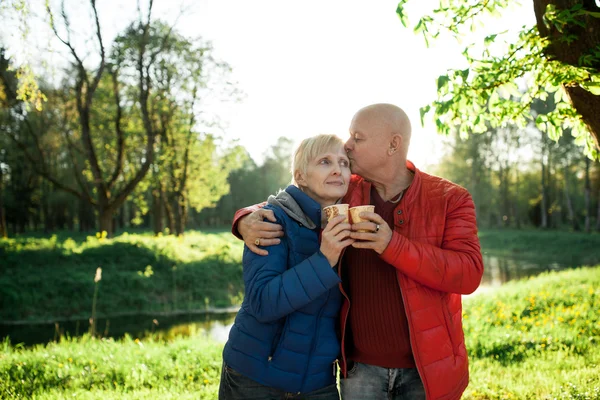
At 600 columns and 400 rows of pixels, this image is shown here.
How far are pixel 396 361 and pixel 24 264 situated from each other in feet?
55.5

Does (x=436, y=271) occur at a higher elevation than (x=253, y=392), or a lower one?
higher

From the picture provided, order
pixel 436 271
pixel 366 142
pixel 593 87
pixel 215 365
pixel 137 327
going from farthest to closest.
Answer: pixel 137 327 < pixel 215 365 < pixel 593 87 < pixel 366 142 < pixel 436 271

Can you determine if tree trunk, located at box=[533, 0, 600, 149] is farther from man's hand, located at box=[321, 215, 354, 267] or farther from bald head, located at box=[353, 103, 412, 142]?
man's hand, located at box=[321, 215, 354, 267]

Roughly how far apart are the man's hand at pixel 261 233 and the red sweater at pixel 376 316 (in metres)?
0.59

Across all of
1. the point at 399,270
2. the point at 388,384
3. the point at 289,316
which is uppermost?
the point at 399,270

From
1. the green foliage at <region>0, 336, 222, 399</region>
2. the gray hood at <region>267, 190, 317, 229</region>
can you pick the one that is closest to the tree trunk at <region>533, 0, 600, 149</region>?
the gray hood at <region>267, 190, 317, 229</region>

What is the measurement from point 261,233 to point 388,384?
111 centimetres

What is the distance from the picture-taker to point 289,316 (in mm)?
2500

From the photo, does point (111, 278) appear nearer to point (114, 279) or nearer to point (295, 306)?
point (114, 279)

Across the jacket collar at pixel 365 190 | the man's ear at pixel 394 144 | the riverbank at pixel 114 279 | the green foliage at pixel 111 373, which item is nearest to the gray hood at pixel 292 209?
the jacket collar at pixel 365 190

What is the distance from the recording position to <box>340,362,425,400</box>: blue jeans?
2.69 meters

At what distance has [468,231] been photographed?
8.71 feet

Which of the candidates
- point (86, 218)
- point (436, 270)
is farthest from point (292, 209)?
point (86, 218)

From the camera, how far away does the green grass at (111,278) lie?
15.1m
